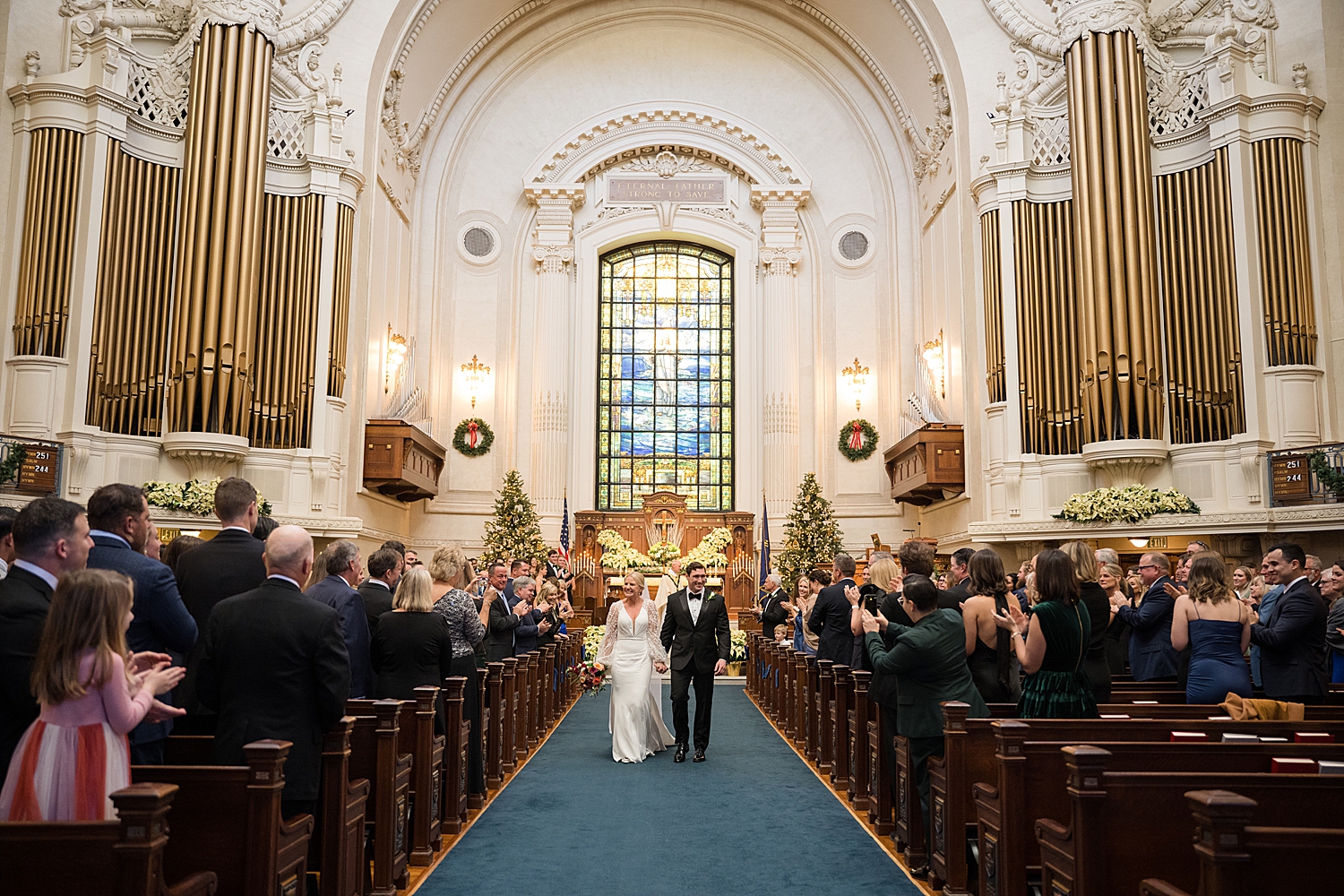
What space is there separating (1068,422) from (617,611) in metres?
8.18

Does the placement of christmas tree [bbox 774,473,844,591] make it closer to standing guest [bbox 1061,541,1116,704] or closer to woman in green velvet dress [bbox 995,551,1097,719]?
standing guest [bbox 1061,541,1116,704]

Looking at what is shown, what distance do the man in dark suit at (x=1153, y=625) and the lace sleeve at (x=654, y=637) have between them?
11.9ft

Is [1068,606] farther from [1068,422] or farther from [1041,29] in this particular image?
[1041,29]

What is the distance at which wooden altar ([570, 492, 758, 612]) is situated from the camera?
18.8m

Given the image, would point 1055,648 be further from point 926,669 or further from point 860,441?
point 860,441

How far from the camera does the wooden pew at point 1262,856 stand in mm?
2732

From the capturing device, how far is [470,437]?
65.2ft

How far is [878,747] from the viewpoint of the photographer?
623 centimetres

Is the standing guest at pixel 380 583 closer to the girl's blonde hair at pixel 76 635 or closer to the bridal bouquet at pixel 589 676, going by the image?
the girl's blonde hair at pixel 76 635

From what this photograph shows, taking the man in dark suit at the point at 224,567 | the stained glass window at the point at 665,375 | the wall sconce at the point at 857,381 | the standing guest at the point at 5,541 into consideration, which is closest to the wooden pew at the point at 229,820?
the man in dark suit at the point at 224,567

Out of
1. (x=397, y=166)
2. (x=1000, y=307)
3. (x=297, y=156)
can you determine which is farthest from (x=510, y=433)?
(x=1000, y=307)

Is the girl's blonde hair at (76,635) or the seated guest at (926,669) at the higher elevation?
the girl's blonde hair at (76,635)

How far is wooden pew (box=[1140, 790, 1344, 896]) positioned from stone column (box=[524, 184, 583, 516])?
17.7 m

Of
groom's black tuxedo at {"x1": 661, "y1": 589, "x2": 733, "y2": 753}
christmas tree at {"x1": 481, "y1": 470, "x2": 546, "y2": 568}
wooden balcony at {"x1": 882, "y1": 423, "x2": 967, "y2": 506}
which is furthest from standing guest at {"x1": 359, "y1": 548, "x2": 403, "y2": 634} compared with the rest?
wooden balcony at {"x1": 882, "y1": 423, "x2": 967, "y2": 506}
